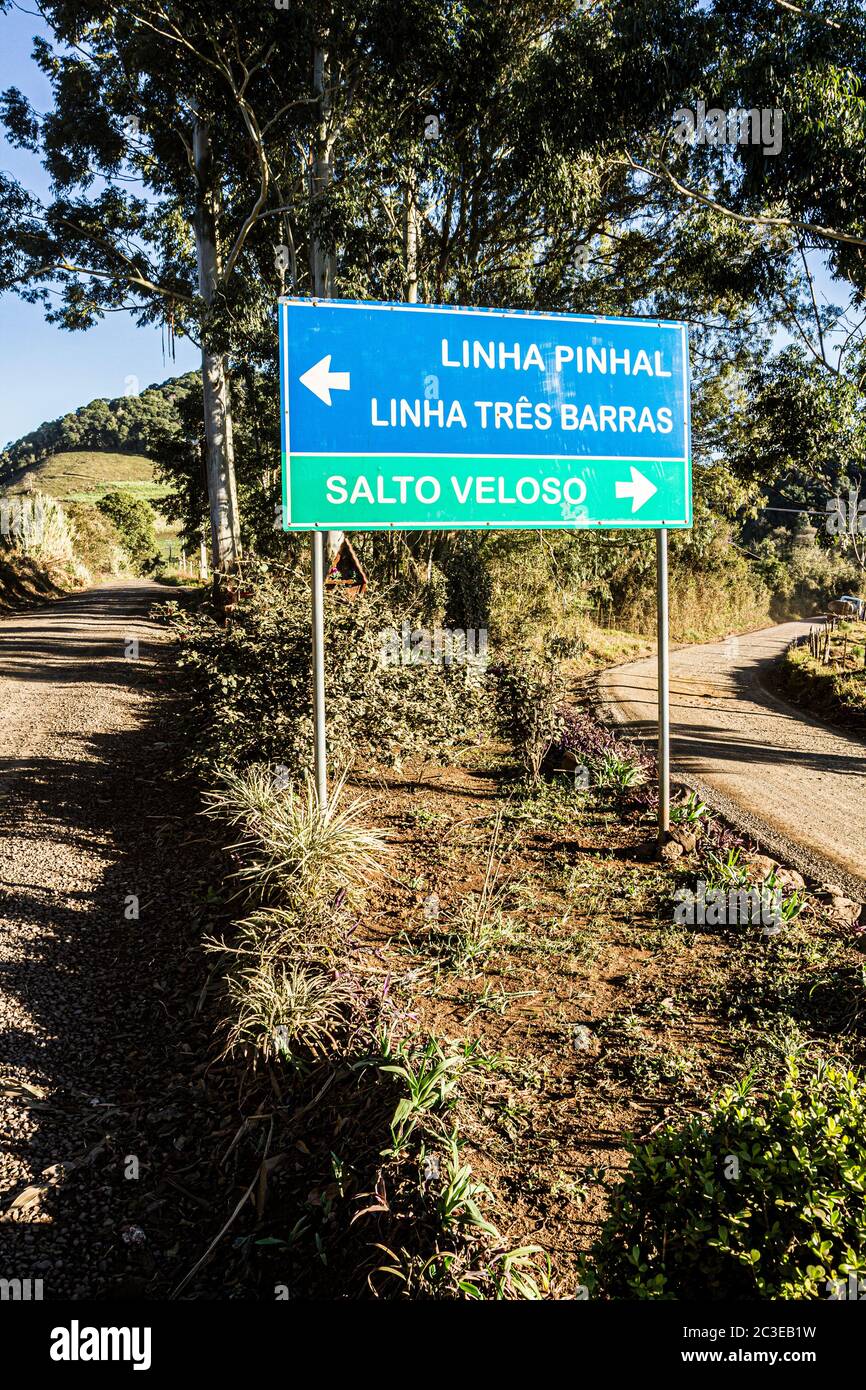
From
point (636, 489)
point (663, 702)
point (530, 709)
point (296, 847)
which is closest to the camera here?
point (296, 847)

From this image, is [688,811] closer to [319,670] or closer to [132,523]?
[319,670]

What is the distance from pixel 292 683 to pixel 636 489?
2826 mm

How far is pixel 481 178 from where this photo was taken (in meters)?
13.5

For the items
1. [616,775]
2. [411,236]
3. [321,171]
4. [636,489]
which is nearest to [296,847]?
[636,489]

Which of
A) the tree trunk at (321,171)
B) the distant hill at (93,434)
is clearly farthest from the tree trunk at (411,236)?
the distant hill at (93,434)

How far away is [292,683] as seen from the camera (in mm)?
6480

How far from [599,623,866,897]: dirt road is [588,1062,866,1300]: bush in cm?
395

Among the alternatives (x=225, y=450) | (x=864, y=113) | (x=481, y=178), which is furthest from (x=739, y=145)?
(x=225, y=450)

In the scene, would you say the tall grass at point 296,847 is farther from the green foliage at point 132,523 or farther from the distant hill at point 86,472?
the distant hill at point 86,472

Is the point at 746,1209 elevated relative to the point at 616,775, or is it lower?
lower

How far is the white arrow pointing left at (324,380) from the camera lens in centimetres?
525

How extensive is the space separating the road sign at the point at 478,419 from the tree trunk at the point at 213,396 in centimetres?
1094

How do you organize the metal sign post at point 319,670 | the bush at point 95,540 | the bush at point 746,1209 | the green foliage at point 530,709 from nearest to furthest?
the bush at point 746,1209 < the metal sign post at point 319,670 < the green foliage at point 530,709 < the bush at point 95,540

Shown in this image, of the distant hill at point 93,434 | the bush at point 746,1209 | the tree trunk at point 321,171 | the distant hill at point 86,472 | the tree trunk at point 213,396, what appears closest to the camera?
the bush at point 746,1209
